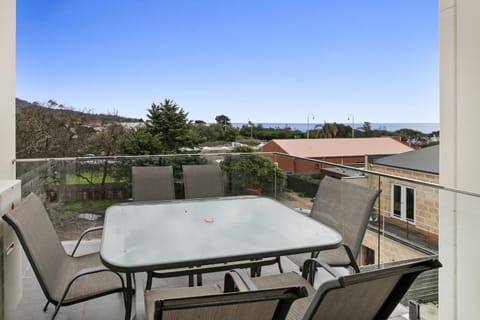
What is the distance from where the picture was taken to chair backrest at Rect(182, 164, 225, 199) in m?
3.68

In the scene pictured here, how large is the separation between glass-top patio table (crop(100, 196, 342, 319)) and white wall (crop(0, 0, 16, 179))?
116 centimetres

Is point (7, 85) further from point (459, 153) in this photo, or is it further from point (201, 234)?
point (459, 153)

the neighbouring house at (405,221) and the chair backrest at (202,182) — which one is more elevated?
the chair backrest at (202,182)

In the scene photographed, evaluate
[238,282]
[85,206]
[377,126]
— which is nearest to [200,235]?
[238,282]

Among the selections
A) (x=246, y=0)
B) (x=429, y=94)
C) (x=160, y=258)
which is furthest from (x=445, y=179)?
(x=429, y=94)

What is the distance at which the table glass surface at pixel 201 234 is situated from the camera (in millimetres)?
1751

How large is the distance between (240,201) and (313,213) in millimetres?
633

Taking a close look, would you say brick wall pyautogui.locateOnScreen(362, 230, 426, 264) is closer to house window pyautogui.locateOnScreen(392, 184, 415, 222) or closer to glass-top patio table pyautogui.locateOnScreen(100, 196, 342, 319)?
house window pyautogui.locateOnScreen(392, 184, 415, 222)

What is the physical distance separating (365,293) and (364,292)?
0.02 meters

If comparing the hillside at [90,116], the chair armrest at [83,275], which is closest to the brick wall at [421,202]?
the chair armrest at [83,275]

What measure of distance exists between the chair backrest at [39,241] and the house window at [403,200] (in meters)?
2.74

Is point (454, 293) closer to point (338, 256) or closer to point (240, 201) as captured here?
point (338, 256)

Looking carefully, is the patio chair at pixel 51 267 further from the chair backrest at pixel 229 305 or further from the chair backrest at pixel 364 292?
the chair backrest at pixel 364 292

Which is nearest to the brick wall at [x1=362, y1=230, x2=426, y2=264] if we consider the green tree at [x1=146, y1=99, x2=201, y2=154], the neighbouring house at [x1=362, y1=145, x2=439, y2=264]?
the neighbouring house at [x1=362, y1=145, x2=439, y2=264]
